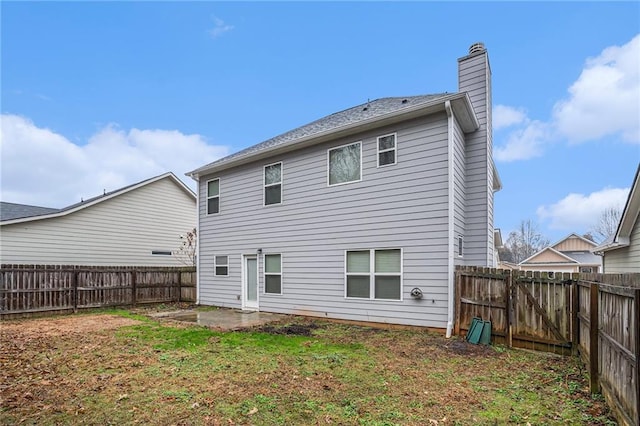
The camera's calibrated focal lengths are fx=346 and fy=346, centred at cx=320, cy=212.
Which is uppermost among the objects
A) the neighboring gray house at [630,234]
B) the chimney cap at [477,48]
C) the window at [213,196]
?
the chimney cap at [477,48]

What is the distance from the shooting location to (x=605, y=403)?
3693mm

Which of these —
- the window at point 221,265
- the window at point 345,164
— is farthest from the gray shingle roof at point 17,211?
the window at point 345,164

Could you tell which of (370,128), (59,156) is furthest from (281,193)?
(59,156)

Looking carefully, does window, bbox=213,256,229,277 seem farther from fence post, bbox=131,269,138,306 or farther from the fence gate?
the fence gate

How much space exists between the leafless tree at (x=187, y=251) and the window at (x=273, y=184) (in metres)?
8.29

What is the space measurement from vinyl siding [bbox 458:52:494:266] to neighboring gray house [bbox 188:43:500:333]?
3cm

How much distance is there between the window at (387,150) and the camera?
27.9 feet

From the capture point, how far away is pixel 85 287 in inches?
451

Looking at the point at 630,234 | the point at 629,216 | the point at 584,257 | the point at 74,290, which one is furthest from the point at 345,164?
the point at 584,257

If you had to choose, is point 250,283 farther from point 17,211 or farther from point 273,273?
point 17,211

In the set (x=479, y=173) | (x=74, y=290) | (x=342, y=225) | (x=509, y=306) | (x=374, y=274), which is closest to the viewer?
(x=509, y=306)

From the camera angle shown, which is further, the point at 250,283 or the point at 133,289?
the point at 133,289

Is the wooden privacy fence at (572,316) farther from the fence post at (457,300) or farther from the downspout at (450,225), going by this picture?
the downspout at (450,225)

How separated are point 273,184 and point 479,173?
19.6 feet
